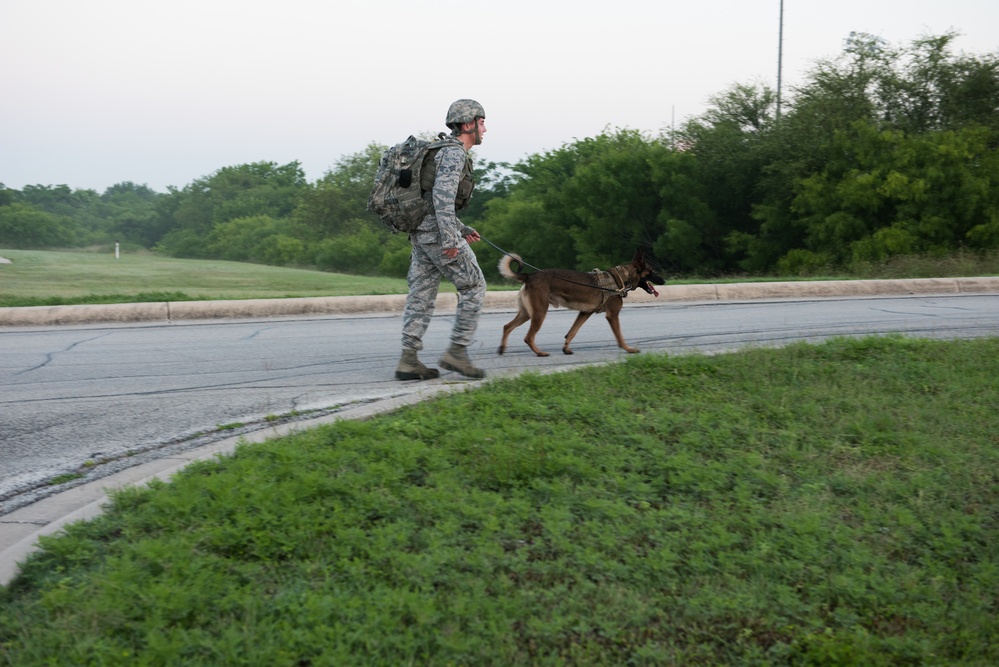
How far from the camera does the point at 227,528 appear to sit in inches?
153

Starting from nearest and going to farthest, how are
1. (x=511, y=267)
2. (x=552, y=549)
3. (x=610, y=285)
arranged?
(x=552, y=549)
(x=511, y=267)
(x=610, y=285)

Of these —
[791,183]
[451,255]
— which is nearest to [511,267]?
[451,255]

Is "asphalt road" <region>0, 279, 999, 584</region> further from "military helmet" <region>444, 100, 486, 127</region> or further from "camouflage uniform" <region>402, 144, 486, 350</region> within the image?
"military helmet" <region>444, 100, 486, 127</region>

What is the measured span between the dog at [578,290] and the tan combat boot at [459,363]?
3.75ft

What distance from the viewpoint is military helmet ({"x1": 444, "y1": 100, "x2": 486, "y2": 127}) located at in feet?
22.6

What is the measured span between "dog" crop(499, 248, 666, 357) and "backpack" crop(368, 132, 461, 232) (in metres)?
1.60

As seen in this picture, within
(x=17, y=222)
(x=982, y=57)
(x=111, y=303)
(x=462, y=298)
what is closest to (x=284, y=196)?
(x=17, y=222)

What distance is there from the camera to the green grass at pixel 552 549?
3.17 metres

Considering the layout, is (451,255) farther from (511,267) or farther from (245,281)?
(245,281)

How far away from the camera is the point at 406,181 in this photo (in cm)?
692

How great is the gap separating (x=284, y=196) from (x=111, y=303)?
9615 centimetres

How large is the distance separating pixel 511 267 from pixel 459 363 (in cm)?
131

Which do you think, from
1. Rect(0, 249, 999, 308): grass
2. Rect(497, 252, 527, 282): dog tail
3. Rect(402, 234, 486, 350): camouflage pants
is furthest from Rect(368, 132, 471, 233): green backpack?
Rect(0, 249, 999, 308): grass

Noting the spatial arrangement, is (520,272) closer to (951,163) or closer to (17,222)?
(951,163)
